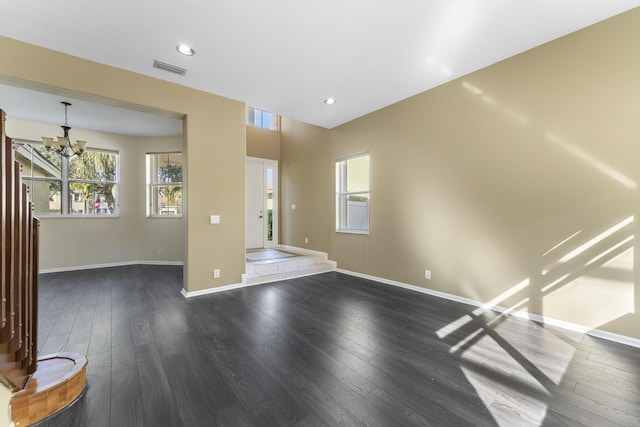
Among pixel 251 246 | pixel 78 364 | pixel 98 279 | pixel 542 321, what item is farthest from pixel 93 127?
pixel 542 321

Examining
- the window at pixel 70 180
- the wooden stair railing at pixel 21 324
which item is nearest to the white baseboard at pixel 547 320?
the wooden stair railing at pixel 21 324

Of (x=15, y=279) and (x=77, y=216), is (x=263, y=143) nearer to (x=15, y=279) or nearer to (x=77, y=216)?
(x=77, y=216)

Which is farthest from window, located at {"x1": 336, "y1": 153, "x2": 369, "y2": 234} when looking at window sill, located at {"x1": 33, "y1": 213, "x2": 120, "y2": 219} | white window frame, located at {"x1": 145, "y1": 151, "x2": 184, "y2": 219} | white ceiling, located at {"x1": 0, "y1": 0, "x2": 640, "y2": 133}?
window sill, located at {"x1": 33, "y1": 213, "x2": 120, "y2": 219}

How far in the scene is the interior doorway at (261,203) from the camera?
6.52 meters

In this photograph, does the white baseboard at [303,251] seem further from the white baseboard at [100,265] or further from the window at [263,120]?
the window at [263,120]

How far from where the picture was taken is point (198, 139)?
375 centimetres

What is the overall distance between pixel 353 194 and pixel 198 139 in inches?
112

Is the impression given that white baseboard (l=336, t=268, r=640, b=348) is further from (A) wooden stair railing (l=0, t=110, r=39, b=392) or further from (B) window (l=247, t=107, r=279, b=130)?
(B) window (l=247, t=107, r=279, b=130)

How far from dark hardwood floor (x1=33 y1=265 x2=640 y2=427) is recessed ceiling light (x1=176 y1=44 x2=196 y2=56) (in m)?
2.98

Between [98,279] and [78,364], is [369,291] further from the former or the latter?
[98,279]

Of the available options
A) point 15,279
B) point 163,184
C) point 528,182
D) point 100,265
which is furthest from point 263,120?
point 15,279

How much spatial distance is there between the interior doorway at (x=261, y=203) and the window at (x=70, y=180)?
9.65 feet

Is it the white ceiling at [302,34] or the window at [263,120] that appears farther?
the window at [263,120]

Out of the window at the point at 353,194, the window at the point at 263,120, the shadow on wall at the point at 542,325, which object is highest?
the window at the point at 263,120
